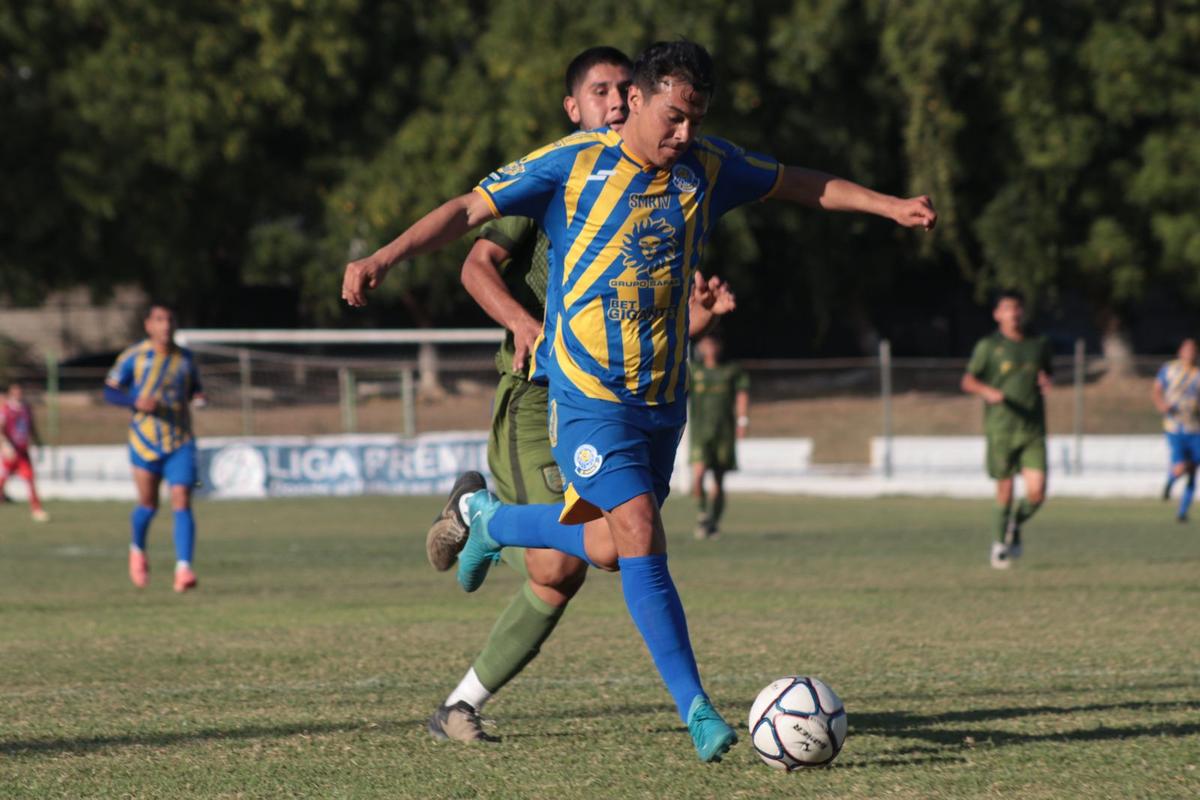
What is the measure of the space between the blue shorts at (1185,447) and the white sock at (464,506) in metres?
15.2

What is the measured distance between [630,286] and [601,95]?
3.49 ft

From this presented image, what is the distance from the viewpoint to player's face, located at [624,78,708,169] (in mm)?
4926

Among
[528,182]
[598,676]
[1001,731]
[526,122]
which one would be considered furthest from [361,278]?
[526,122]

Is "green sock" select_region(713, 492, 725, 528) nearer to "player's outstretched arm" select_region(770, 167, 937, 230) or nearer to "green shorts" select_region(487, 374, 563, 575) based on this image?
"green shorts" select_region(487, 374, 563, 575)

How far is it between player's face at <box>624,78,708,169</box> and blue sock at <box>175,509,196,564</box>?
7.27 metres

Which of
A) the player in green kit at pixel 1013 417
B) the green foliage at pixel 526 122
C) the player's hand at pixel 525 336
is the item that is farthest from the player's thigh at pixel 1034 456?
the green foliage at pixel 526 122

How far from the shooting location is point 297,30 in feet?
104

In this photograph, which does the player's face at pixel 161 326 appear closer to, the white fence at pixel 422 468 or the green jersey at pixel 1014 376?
the green jersey at pixel 1014 376

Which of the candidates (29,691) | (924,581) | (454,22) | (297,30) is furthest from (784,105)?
(29,691)

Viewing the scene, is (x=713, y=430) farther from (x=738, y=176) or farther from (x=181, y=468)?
(x=738, y=176)

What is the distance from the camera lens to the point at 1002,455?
1311cm

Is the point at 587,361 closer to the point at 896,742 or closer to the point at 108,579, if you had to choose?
the point at 896,742

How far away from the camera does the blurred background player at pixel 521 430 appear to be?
555 centimetres

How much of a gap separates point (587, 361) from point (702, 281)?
0.79m
